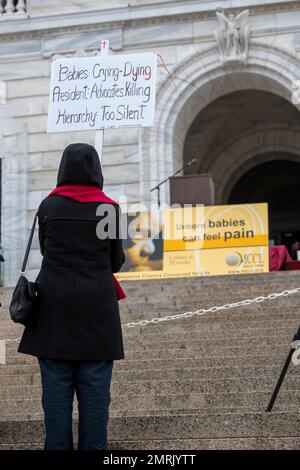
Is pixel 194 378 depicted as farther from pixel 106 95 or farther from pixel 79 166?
pixel 106 95

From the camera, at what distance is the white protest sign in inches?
283

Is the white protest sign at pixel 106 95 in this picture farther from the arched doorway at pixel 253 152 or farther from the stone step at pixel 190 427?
the arched doorway at pixel 253 152

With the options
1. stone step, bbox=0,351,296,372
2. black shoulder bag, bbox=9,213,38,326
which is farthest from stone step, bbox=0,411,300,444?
stone step, bbox=0,351,296,372

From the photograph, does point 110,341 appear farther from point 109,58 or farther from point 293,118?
point 293,118

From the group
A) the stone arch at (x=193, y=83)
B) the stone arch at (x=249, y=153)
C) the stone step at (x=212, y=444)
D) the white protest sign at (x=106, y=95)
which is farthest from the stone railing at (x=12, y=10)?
the stone step at (x=212, y=444)

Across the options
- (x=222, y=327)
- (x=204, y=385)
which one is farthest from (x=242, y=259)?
(x=204, y=385)

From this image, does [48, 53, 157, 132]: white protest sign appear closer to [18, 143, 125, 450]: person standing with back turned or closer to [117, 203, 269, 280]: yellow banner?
[18, 143, 125, 450]: person standing with back turned

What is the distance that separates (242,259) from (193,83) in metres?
4.89

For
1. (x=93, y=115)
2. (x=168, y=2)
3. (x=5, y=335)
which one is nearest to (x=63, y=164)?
(x=93, y=115)

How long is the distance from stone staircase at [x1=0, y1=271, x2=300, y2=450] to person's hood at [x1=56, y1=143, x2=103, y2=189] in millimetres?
1672

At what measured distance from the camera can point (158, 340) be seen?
23.9 ft

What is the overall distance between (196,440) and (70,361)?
1.20 m

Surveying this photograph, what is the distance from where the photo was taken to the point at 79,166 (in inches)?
147

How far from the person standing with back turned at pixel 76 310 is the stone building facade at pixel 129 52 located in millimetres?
10404
